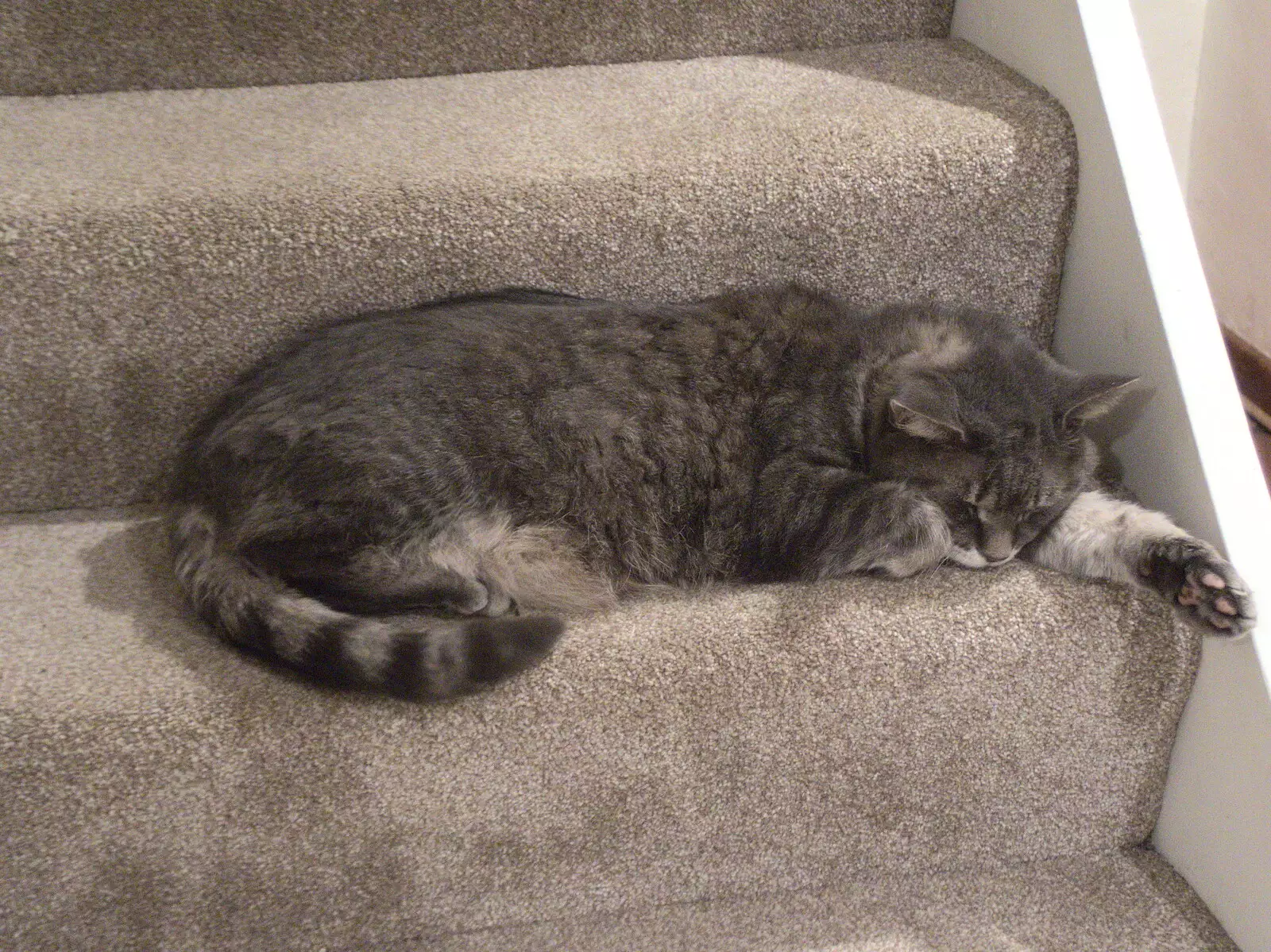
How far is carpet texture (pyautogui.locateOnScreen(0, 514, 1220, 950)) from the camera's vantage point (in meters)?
1.10

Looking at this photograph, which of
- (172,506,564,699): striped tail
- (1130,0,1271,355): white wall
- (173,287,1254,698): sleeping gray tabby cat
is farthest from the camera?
(1130,0,1271,355): white wall

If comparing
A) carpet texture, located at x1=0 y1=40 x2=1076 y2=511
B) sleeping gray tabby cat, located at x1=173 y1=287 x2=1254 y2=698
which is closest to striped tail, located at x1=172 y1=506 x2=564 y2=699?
sleeping gray tabby cat, located at x1=173 y1=287 x2=1254 y2=698

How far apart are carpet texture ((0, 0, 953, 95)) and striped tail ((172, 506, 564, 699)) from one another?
2.78 feet

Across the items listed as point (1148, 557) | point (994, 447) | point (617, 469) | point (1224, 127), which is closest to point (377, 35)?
point (617, 469)

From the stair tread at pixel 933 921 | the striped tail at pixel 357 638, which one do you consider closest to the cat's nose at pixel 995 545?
the stair tread at pixel 933 921

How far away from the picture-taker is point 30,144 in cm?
141

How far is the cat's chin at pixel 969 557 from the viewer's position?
1.28 m

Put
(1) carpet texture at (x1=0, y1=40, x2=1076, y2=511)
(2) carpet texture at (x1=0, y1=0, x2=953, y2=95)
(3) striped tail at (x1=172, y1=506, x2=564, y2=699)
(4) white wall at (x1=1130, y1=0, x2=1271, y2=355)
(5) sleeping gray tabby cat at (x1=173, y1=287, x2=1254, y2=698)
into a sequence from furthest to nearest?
(4) white wall at (x1=1130, y1=0, x2=1271, y2=355) → (2) carpet texture at (x1=0, y1=0, x2=953, y2=95) → (1) carpet texture at (x1=0, y1=40, x2=1076, y2=511) → (5) sleeping gray tabby cat at (x1=173, y1=287, x2=1254, y2=698) → (3) striped tail at (x1=172, y1=506, x2=564, y2=699)

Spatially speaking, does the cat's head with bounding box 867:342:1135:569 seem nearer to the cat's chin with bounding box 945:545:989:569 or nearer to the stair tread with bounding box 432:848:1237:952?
the cat's chin with bounding box 945:545:989:569

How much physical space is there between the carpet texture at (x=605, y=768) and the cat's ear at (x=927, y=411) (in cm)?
18

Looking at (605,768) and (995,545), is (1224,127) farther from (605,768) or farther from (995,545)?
(605,768)

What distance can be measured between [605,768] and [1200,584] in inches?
27.4

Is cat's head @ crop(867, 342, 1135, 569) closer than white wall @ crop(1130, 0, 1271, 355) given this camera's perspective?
Yes

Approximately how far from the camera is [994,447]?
1272mm
